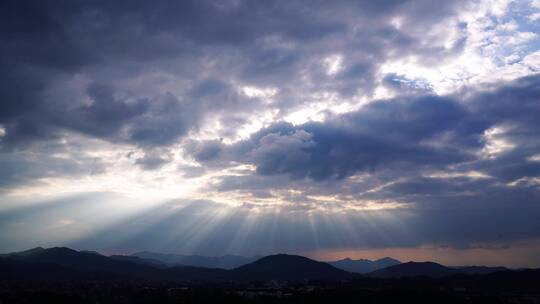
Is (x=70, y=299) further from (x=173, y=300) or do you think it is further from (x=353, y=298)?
(x=353, y=298)

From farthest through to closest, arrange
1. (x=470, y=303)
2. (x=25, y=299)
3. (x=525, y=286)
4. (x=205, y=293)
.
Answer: (x=525, y=286) → (x=205, y=293) → (x=470, y=303) → (x=25, y=299)

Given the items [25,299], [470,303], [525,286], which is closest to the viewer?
[25,299]

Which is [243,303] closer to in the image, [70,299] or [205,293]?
[205,293]

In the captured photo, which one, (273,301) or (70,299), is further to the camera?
(273,301)

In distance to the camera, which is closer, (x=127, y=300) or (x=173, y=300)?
(x=173, y=300)

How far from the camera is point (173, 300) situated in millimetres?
134375

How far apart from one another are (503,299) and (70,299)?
145 meters

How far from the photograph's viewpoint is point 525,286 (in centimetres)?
17950

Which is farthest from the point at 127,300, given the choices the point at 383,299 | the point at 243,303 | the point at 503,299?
the point at 503,299

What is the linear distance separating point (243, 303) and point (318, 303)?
24.5 m

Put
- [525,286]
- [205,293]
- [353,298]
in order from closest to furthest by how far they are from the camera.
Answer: [353,298] → [205,293] → [525,286]

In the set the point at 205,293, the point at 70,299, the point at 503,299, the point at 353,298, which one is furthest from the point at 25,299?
the point at 503,299

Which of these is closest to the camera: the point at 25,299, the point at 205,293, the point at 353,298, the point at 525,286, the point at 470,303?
the point at 25,299

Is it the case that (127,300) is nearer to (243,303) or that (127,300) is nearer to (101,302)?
(101,302)
